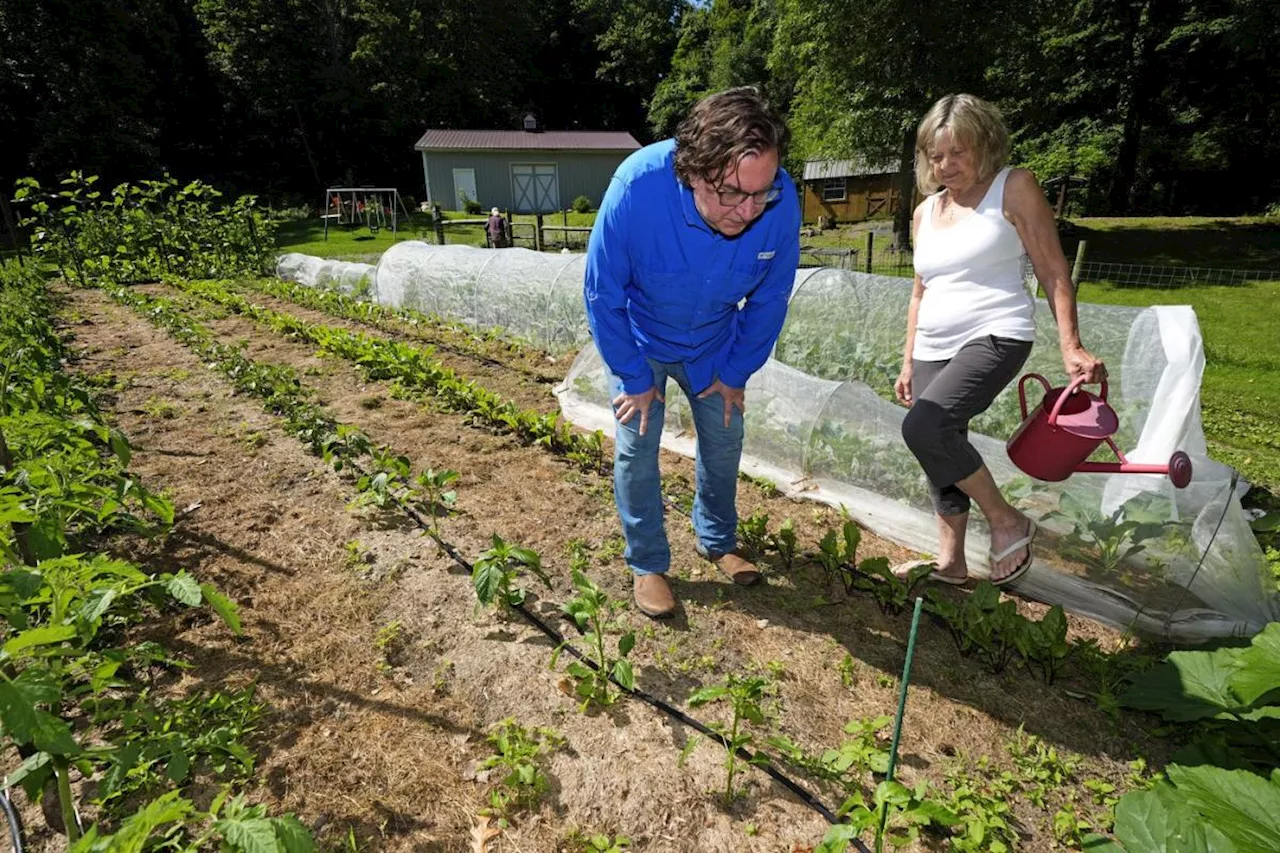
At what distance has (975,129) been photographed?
2.20 metres

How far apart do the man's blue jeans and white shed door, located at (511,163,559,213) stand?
89.5 feet

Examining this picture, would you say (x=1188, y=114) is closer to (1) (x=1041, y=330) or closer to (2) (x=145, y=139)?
(1) (x=1041, y=330)

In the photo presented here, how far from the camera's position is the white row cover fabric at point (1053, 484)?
2.46 m

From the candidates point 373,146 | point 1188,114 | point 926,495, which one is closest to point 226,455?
point 926,495

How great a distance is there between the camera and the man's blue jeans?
2377 mm

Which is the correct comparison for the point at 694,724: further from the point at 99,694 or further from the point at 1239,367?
the point at 1239,367

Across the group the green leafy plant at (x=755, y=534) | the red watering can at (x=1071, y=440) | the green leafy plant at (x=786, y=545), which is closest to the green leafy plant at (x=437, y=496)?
the green leafy plant at (x=755, y=534)

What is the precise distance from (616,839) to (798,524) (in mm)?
1924

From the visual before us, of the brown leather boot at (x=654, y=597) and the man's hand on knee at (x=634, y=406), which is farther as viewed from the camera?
the brown leather boot at (x=654, y=597)

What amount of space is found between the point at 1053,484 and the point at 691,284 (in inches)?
77.5

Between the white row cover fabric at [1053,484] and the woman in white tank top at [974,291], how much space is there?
374 millimetres

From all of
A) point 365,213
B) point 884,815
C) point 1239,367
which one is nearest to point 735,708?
point 884,815

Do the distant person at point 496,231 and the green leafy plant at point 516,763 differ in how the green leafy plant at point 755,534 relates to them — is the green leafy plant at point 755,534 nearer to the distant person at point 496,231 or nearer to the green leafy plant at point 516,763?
the green leafy plant at point 516,763

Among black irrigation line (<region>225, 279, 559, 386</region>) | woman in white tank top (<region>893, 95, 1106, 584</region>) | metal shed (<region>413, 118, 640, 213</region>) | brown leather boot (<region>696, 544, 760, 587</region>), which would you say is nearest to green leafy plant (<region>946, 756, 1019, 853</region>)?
woman in white tank top (<region>893, 95, 1106, 584</region>)
